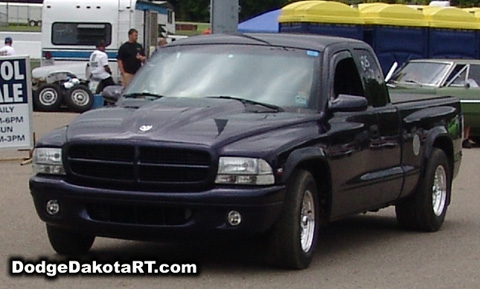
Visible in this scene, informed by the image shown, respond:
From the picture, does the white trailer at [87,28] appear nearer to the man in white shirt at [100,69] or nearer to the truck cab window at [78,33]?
the truck cab window at [78,33]

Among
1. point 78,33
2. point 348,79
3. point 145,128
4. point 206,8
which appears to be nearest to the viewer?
point 145,128

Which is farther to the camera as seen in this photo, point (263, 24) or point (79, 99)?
point (263, 24)

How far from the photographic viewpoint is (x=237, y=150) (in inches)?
A: 291

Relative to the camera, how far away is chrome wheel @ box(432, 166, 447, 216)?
10477mm

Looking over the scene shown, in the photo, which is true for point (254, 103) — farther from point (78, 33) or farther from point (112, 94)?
point (78, 33)

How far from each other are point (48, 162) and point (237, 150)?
4.64 feet

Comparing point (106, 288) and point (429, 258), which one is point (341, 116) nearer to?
point (429, 258)

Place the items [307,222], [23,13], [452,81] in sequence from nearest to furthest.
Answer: [307,222] → [452,81] → [23,13]

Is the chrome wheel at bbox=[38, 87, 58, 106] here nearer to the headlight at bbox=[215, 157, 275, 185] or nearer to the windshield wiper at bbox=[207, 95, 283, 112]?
the windshield wiper at bbox=[207, 95, 283, 112]

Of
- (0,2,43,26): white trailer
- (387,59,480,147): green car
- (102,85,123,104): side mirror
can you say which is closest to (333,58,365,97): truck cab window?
(102,85,123,104): side mirror

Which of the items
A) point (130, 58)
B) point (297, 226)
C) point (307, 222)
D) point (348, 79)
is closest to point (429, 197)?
point (348, 79)

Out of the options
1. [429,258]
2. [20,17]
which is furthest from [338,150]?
[20,17]

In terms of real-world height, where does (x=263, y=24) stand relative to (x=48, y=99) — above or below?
above

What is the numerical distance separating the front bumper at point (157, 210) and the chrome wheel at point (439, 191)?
334 centimetres
